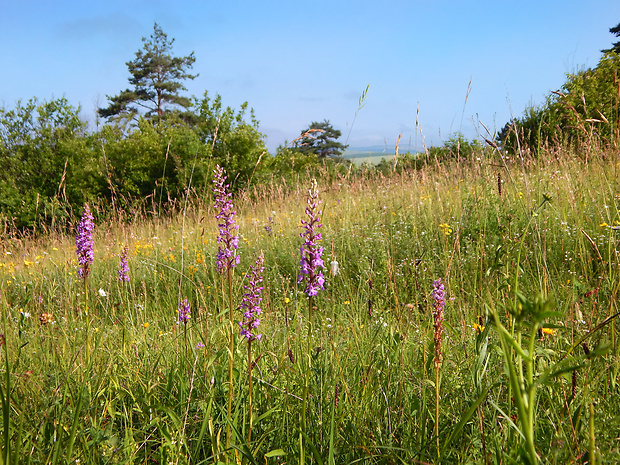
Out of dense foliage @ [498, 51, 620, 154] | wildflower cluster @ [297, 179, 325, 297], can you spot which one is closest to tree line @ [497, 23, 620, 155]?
dense foliage @ [498, 51, 620, 154]

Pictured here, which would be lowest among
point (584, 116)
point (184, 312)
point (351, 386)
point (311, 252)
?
point (351, 386)

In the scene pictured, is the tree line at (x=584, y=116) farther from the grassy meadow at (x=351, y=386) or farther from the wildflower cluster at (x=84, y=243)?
the wildflower cluster at (x=84, y=243)

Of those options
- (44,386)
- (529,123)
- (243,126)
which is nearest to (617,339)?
(44,386)

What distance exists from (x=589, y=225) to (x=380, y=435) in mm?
3288

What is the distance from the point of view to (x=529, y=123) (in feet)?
37.8

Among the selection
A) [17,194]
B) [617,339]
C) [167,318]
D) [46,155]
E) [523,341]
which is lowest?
[167,318]

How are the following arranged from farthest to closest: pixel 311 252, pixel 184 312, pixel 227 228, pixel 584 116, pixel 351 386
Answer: pixel 584 116, pixel 184 312, pixel 351 386, pixel 227 228, pixel 311 252

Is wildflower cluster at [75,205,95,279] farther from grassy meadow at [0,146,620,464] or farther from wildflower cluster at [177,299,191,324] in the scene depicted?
wildflower cluster at [177,299,191,324]

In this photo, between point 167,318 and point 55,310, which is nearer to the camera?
point 167,318

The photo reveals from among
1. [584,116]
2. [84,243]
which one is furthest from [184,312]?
[584,116]

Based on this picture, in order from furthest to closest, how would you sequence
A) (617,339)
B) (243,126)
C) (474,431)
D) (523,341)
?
(243,126) → (617,339) → (474,431) → (523,341)

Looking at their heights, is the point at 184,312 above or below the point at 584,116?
below

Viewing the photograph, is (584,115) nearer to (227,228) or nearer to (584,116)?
(584,116)

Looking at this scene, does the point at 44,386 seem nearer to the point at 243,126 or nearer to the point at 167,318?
the point at 167,318
